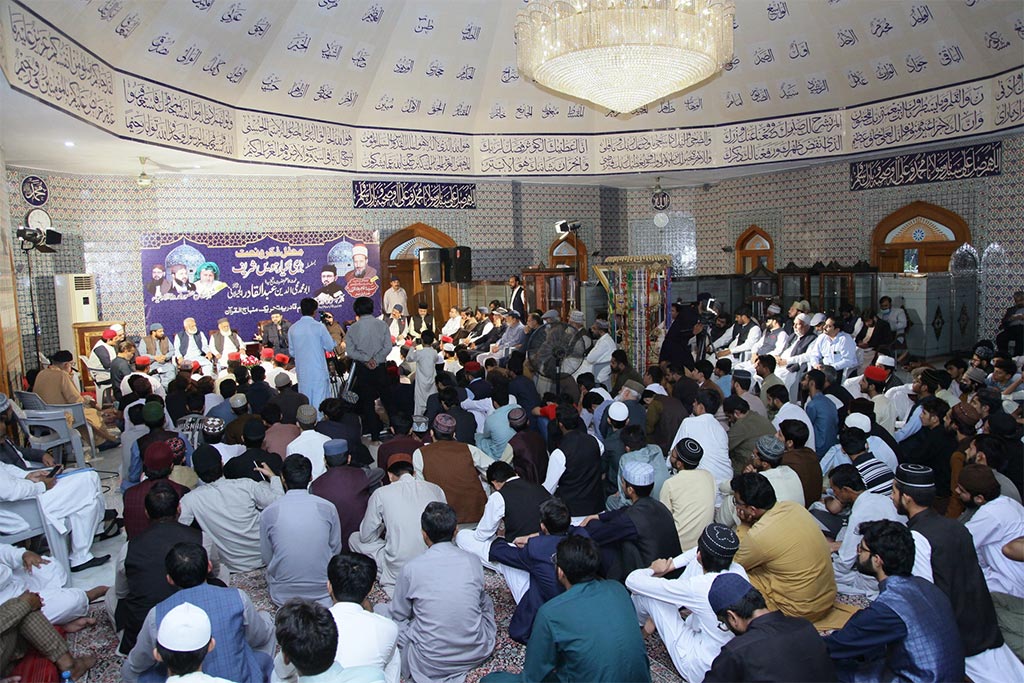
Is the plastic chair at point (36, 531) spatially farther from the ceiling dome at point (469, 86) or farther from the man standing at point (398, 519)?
the ceiling dome at point (469, 86)

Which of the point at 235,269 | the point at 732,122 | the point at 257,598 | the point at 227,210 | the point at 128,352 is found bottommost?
the point at 257,598

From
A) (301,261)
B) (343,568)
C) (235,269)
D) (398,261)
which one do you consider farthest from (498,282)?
(343,568)

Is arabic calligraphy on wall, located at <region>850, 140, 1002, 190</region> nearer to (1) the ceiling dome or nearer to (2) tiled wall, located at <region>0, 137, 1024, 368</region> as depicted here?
(2) tiled wall, located at <region>0, 137, 1024, 368</region>

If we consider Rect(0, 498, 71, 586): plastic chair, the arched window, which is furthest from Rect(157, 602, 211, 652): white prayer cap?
the arched window

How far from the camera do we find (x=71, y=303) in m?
8.85

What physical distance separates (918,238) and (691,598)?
9411 mm

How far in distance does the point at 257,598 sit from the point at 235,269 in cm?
706

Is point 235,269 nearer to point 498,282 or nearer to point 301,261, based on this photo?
point 301,261

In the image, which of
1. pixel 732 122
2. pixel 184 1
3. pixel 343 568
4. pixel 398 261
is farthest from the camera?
pixel 398 261

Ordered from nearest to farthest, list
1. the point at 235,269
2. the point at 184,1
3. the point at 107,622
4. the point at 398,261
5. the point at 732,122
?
1. the point at 107,622
2. the point at 184,1
3. the point at 235,269
4. the point at 732,122
5. the point at 398,261

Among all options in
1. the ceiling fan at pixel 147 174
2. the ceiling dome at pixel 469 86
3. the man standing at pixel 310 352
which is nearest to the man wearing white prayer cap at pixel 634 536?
the man standing at pixel 310 352

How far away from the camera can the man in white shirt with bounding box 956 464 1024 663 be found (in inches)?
116

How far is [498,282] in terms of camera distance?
1170cm

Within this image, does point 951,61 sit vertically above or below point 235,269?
above
